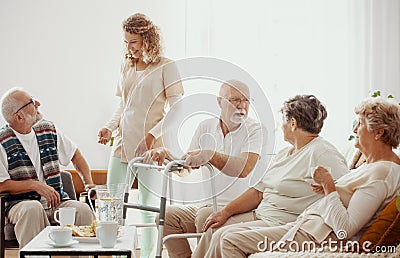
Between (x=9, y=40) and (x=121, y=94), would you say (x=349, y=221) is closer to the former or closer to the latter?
(x=121, y=94)

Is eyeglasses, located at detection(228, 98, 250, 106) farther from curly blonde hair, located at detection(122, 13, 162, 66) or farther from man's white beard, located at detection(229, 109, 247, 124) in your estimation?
curly blonde hair, located at detection(122, 13, 162, 66)

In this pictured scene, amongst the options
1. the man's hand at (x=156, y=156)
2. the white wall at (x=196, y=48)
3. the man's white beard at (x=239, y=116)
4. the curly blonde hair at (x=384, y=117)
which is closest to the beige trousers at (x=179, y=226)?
the man's hand at (x=156, y=156)

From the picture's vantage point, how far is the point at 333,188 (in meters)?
2.64

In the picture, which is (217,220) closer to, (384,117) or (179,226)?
(179,226)

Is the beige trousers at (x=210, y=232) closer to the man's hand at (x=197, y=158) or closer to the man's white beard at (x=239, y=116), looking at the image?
the man's hand at (x=197, y=158)

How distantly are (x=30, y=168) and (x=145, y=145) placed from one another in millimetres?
633

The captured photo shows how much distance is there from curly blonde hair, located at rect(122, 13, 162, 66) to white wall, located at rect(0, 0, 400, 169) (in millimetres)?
1508

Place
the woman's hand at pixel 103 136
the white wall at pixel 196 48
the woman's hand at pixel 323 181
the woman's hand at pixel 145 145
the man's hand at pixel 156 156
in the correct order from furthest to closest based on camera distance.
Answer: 1. the white wall at pixel 196 48
2. the woman's hand at pixel 103 136
3. the woman's hand at pixel 145 145
4. the man's hand at pixel 156 156
5. the woman's hand at pixel 323 181

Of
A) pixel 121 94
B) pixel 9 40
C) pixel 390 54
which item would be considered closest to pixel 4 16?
pixel 9 40

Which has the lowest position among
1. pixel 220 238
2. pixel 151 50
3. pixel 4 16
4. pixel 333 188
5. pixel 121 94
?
pixel 220 238

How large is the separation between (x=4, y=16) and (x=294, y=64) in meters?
2.33

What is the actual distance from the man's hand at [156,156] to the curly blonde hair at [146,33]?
56cm

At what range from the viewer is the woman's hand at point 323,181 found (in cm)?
265

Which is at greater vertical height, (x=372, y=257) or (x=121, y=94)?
(x=121, y=94)
